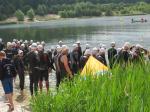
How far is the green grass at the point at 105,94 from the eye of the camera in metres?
8.23

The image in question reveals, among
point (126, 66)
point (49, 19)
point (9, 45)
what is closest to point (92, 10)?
point (49, 19)

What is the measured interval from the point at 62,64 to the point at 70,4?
500 feet

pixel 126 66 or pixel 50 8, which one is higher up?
pixel 126 66

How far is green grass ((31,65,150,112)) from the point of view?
8227 millimetres

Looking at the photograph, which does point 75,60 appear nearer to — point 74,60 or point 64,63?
point 74,60

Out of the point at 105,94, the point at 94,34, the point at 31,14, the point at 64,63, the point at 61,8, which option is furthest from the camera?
the point at 61,8

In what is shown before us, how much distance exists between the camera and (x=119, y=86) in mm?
8766

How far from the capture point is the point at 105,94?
27.8 ft

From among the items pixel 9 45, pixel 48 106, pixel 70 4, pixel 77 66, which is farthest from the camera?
pixel 70 4

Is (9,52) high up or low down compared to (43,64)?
down

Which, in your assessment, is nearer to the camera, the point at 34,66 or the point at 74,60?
the point at 34,66

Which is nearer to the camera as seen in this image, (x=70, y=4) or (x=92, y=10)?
(x=92, y=10)

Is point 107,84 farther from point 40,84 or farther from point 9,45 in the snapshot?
point 9,45

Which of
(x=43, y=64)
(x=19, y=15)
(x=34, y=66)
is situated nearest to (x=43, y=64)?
(x=43, y=64)
